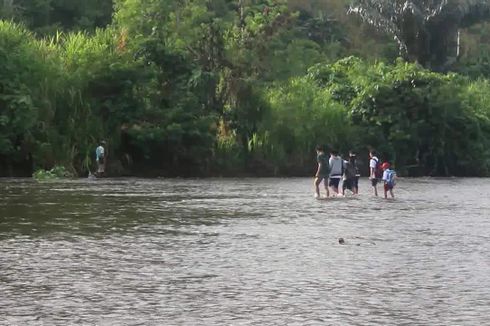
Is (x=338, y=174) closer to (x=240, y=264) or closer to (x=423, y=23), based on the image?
(x=240, y=264)

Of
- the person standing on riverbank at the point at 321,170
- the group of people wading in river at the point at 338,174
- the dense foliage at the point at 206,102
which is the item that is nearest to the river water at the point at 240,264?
the person standing on riverbank at the point at 321,170

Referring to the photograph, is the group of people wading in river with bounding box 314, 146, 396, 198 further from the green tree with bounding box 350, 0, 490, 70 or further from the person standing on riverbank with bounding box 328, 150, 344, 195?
the green tree with bounding box 350, 0, 490, 70

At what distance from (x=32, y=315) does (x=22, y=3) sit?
55042 mm

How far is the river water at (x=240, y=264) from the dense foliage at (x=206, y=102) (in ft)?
49.8

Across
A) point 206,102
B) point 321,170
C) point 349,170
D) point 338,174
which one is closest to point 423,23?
point 206,102

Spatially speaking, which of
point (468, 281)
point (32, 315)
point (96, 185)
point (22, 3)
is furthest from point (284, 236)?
point (22, 3)

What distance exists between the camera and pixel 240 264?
41.7ft

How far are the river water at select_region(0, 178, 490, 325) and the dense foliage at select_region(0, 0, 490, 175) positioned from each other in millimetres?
15179

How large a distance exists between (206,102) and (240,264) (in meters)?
31.6

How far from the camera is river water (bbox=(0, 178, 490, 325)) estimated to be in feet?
31.1

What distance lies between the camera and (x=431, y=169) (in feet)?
A: 166

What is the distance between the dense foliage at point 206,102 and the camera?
38500 millimetres

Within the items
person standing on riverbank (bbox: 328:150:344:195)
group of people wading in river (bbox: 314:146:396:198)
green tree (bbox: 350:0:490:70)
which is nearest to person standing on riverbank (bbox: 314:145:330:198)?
group of people wading in river (bbox: 314:146:396:198)

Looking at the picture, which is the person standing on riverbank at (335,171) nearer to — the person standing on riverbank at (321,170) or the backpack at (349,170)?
the person standing on riverbank at (321,170)
